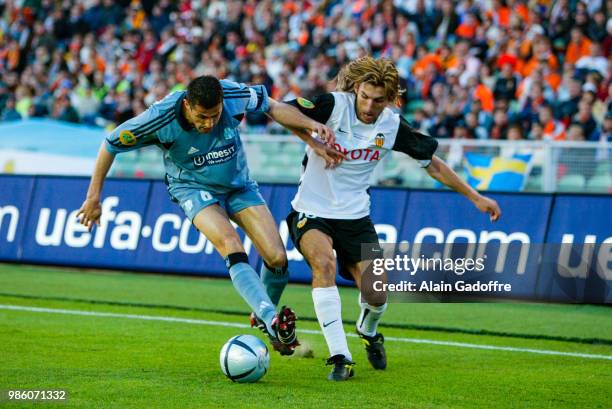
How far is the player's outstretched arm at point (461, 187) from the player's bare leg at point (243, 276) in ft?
5.52

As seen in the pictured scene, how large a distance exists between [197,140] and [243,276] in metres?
1.12

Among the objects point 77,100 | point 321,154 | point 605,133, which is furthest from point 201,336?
point 77,100

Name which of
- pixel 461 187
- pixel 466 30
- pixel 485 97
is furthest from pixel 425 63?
pixel 461 187

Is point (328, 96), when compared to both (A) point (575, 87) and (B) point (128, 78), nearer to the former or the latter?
(A) point (575, 87)

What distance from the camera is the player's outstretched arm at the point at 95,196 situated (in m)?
8.00

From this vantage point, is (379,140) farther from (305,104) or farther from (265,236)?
(265,236)

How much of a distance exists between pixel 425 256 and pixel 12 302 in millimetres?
5002

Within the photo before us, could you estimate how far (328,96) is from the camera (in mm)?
8320

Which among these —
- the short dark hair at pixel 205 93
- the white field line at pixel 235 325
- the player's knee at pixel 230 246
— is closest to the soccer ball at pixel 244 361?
the player's knee at pixel 230 246

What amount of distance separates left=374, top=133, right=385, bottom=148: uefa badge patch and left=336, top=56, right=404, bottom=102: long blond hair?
310mm

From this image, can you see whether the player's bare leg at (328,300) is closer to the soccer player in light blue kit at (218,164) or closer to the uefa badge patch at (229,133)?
the soccer player in light blue kit at (218,164)

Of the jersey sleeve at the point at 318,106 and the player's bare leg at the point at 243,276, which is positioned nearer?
the player's bare leg at the point at 243,276

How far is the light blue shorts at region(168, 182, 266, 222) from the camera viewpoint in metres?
8.41

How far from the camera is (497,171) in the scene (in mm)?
15352
